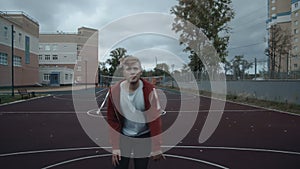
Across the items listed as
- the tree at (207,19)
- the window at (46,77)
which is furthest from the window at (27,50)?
the tree at (207,19)

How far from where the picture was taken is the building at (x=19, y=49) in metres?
34.9

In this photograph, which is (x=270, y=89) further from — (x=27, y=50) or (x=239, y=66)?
(x=27, y=50)

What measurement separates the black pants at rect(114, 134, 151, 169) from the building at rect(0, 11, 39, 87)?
34.9m

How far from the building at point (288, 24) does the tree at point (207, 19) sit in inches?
201

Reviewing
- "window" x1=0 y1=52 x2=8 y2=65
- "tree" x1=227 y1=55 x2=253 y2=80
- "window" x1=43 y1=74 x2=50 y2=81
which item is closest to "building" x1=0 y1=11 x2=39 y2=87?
"window" x1=0 y1=52 x2=8 y2=65

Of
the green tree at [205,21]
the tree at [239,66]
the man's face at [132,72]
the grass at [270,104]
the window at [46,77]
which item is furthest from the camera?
the window at [46,77]

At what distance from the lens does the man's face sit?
2.52 m

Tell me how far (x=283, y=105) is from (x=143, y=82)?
42.6ft

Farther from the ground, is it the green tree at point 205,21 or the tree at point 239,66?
the green tree at point 205,21

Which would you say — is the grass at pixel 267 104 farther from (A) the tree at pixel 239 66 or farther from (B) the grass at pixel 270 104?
(A) the tree at pixel 239 66

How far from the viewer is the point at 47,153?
5426 mm

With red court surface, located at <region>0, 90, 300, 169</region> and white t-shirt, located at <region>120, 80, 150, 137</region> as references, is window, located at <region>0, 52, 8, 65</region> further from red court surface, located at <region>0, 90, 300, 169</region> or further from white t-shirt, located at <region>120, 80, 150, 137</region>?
white t-shirt, located at <region>120, 80, 150, 137</region>

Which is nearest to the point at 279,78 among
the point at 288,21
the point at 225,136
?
the point at 225,136

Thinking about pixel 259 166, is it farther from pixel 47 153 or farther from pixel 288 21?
pixel 288 21
